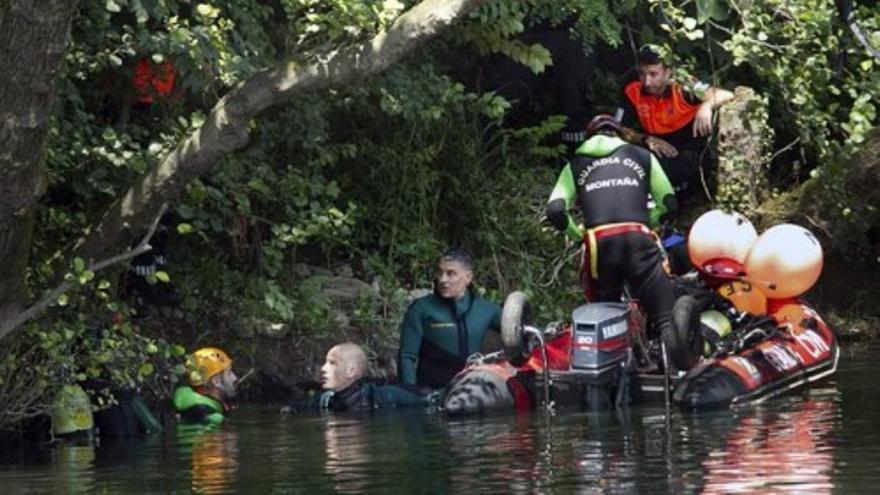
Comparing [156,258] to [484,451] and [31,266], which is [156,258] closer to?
[31,266]

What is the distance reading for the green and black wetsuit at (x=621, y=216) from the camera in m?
17.0

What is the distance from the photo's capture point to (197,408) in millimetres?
16844

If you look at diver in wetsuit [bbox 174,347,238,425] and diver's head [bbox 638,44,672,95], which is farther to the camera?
diver's head [bbox 638,44,672,95]

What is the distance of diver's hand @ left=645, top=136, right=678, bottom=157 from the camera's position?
786 inches

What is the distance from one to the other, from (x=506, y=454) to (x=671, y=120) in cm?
696

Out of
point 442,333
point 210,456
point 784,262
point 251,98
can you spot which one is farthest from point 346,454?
point 784,262

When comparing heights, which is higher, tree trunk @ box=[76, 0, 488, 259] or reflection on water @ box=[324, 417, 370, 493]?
tree trunk @ box=[76, 0, 488, 259]

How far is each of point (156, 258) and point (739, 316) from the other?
4.25 metres

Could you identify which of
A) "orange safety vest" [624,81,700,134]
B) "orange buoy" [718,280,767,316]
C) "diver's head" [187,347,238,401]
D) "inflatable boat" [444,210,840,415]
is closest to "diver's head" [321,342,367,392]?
"diver's head" [187,347,238,401]

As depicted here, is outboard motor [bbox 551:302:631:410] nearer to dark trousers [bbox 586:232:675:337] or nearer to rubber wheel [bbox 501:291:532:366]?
rubber wheel [bbox 501:291:532:366]

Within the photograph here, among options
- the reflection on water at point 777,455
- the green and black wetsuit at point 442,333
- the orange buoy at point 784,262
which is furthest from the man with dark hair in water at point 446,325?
the reflection on water at point 777,455

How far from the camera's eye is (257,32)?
16.3 m

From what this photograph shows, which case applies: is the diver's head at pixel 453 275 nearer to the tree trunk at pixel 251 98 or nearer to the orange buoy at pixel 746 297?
the orange buoy at pixel 746 297

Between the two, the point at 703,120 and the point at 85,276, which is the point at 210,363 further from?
the point at 703,120
